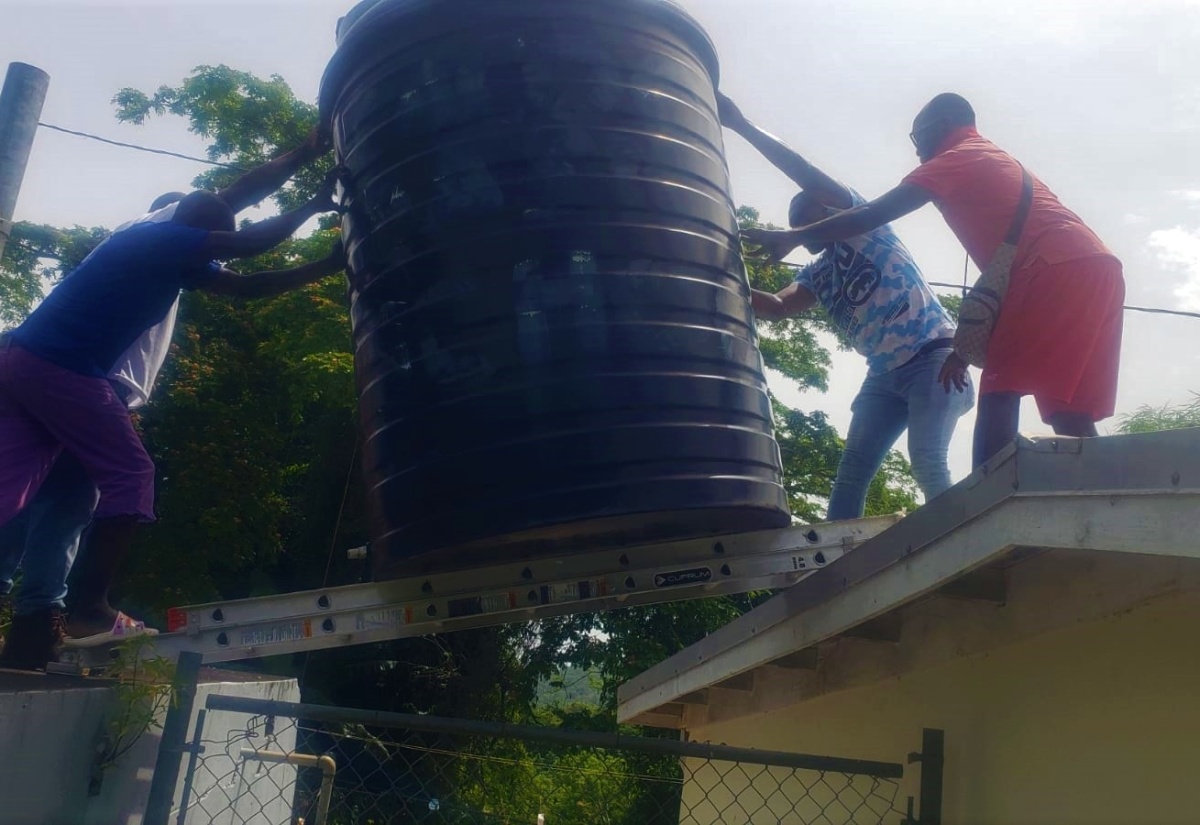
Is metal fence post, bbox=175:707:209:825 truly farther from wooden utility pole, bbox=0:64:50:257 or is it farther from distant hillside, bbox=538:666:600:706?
distant hillside, bbox=538:666:600:706

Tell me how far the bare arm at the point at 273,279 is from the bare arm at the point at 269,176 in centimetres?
39

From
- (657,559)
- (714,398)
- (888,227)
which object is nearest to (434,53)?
(714,398)

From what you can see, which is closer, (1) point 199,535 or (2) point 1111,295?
(2) point 1111,295

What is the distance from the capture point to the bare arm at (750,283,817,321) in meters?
4.07

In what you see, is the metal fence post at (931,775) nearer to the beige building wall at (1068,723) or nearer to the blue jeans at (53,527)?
the beige building wall at (1068,723)

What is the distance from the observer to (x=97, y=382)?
3.02 metres

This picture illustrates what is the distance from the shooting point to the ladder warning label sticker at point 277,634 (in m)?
2.70

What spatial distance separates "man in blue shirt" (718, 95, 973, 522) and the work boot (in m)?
2.50

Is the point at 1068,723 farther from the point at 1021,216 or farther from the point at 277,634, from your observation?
the point at 277,634

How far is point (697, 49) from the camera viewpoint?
3215mm

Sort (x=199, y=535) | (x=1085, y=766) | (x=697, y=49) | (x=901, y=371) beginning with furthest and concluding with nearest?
(x=199, y=535) < (x=901, y=371) < (x=697, y=49) < (x=1085, y=766)

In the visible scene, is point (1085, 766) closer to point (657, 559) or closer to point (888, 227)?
point (657, 559)

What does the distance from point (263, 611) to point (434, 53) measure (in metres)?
1.62

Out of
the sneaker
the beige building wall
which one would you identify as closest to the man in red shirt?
the beige building wall
